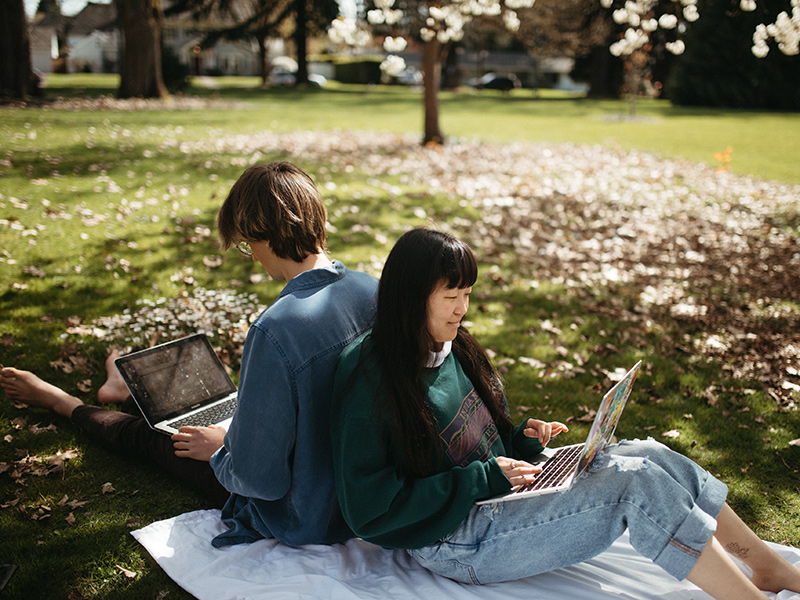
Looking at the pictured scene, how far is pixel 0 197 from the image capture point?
7527mm

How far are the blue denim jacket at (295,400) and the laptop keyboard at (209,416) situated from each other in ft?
2.79

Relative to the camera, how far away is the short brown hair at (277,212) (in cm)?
254

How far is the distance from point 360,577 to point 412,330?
3.55 ft

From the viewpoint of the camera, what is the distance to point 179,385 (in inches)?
141

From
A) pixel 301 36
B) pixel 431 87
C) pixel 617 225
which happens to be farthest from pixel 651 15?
pixel 301 36

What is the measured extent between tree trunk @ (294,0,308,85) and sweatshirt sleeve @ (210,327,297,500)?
126 feet

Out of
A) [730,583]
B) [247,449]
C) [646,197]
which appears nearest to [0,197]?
[247,449]

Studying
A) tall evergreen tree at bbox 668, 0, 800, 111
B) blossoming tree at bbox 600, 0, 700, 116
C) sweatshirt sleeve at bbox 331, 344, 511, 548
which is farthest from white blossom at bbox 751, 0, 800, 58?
tall evergreen tree at bbox 668, 0, 800, 111

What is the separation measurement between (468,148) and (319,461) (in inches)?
540

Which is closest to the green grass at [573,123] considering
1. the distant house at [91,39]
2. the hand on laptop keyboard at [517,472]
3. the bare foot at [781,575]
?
the bare foot at [781,575]

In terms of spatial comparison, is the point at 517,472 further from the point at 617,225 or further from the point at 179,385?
the point at 617,225

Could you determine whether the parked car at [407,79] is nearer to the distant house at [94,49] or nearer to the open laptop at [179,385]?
the distant house at [94,49]

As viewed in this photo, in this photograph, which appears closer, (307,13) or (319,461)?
(319,461)

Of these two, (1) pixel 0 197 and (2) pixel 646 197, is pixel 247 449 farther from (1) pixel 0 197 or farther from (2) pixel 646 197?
(2) pixel 646 197
